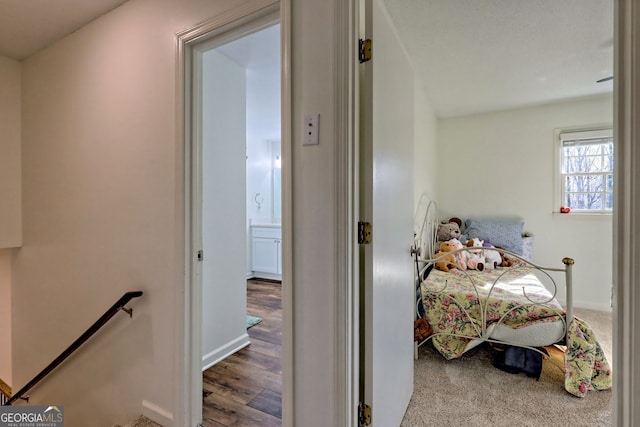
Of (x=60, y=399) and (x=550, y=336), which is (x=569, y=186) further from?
(x=60, y=399)

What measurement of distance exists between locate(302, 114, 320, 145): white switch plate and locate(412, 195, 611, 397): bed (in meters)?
1.12

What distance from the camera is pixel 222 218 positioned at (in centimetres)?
242

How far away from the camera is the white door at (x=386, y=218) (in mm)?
1203

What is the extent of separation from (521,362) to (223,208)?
2.65m

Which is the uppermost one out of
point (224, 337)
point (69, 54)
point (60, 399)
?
point (69, 54)

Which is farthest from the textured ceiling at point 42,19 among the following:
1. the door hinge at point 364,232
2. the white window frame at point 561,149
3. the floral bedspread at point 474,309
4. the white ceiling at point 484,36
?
the white window frame at point 561,149

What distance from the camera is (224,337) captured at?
245 cm

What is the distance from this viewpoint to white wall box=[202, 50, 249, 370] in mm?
2271

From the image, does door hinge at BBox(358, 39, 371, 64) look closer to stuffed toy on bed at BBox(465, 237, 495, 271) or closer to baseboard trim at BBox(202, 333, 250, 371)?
baseboard trim at BBox(202, 333, 250, 371)

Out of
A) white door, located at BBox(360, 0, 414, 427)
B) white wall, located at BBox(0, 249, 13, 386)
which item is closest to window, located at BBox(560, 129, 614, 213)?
white door, located at BBox(360, 0, 414, 427)

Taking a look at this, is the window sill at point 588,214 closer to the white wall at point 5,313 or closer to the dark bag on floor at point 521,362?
the dark bag on floor at point 521,362

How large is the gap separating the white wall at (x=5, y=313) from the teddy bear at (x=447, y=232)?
4.66m

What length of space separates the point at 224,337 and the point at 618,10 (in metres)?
2.86

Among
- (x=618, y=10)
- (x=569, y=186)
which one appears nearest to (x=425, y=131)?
(x=569, y=186)
